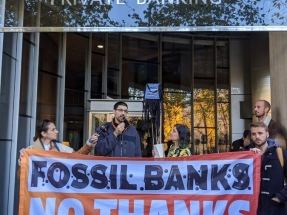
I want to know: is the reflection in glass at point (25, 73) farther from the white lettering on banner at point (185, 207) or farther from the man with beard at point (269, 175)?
the man with beard at point (269, 175)

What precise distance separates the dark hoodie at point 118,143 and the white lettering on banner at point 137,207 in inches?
30.7

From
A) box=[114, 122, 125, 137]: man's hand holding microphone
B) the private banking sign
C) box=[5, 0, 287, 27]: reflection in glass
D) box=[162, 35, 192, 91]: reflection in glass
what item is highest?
box=[162, 35, 192, 91]: reflection in glass

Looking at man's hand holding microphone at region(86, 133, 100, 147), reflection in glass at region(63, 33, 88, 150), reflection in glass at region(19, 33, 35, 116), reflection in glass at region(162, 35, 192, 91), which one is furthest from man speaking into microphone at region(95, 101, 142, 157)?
reflection in glass at region(162, 35, 192, 91)

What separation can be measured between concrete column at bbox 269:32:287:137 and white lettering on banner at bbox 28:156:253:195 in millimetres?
1825

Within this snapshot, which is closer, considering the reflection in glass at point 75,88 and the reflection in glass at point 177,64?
the reflection in glass at point 75,88

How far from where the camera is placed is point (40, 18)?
18.4 feet

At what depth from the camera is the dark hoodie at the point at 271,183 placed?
144 inches

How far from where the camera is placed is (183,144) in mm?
4602

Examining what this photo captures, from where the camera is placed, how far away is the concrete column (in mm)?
5504

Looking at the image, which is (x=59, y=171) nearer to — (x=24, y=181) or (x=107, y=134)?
(x=24, y=181)

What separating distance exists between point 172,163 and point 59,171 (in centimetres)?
130

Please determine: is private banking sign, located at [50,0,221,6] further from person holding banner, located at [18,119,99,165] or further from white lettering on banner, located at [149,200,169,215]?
white lettering on banner, located at [149,200,169,215]

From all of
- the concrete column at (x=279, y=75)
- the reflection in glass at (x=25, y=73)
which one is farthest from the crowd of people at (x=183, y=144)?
the reflection in glass at (x=25, y=73)

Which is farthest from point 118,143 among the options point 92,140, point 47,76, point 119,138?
point 47,76
